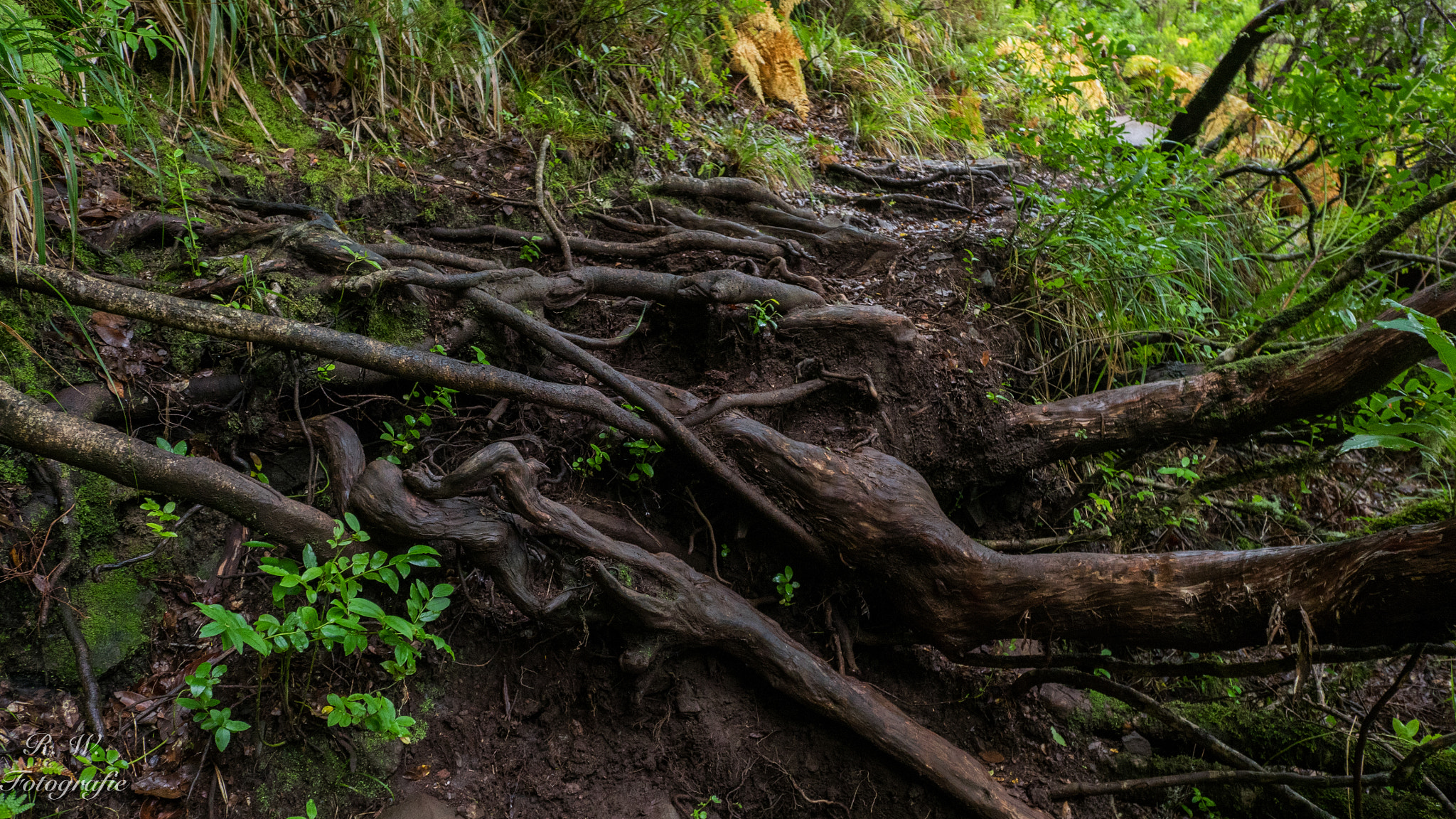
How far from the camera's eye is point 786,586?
292cm

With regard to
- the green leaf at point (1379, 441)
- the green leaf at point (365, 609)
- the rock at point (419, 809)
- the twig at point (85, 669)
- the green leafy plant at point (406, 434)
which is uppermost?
the green leaf at point (1379, 441)

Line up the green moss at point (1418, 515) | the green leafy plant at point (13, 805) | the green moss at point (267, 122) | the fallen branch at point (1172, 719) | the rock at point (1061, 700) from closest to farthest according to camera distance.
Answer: the green leafy plant at point (13, 805), the fallen branch at point (1172, 719), the rock at point (1061, 700), the green moss at point (1418, 515), the green moss at point (267, 122)

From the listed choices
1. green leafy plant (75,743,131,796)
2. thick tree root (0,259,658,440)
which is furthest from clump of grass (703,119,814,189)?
green leafy plant (75,743,131,796)

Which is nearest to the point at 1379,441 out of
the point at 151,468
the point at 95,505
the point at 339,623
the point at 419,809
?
the point at 339,623

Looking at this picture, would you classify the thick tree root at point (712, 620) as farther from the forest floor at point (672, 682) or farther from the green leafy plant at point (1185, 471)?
the green leafy plant at point (1185, 471)

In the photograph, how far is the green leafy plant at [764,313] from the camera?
3.27 m

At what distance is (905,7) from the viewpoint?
262 inches

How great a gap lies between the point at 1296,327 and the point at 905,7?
4.71m

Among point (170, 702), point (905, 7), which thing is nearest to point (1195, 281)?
point (905, 7)

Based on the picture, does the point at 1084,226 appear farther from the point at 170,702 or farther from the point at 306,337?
the point at 170,702

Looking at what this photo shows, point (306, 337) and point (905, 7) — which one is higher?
point (905, 7)

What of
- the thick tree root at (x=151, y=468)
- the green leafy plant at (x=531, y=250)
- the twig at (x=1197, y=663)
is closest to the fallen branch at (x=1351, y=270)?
the twig at (x=1197, y=663)
